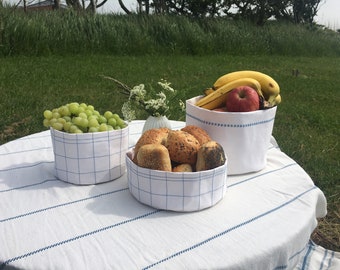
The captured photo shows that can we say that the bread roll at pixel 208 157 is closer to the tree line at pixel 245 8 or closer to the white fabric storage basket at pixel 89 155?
the white fabric storage basket at pixel 89 155

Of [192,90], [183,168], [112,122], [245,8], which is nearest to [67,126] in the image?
[112,122]

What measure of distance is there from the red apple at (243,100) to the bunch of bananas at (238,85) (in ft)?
0.10

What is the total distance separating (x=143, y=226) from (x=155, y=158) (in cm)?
16

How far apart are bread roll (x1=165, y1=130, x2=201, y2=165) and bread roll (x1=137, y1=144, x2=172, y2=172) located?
3cm

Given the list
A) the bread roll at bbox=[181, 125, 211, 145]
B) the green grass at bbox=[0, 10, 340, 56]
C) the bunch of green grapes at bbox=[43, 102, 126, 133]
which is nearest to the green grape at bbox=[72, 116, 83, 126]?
the bunch of green grapes at bbox=[43, 102, 126, 133]

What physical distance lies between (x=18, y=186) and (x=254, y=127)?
2.22ft

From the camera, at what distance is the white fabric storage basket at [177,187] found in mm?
881

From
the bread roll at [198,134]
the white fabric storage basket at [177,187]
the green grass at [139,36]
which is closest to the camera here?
the white fabric storage basket at [177,187]

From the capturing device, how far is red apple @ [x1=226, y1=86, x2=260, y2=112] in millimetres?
1090

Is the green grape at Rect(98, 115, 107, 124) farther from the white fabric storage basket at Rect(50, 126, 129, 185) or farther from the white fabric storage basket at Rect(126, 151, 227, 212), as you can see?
the white fabric storage basket at Rect(126, 151, 227, 212)

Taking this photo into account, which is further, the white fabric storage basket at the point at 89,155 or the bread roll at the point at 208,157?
the white fabric storage basket at the point at 89,155

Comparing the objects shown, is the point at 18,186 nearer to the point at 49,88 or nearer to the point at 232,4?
the point at 49,88

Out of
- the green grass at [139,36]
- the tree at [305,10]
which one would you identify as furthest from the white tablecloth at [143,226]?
the tree at [305,10]

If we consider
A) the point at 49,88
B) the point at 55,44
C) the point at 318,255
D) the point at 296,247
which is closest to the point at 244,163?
the point at 296,247
